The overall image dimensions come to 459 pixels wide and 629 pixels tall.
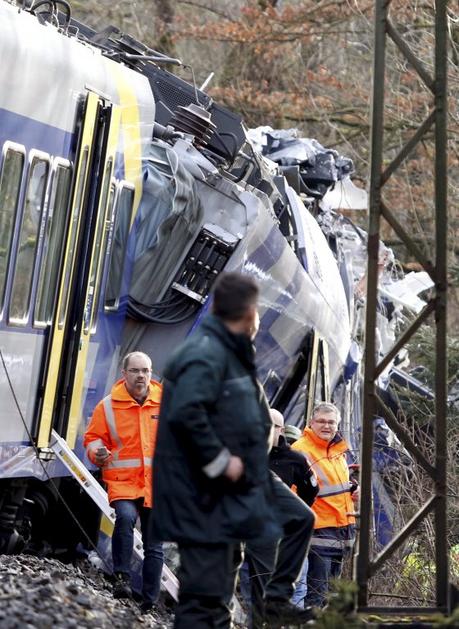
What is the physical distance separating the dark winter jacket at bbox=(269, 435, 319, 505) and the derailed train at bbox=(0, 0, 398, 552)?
1416mm

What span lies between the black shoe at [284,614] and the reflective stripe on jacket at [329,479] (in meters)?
4.01

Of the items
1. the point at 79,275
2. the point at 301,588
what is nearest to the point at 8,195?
the point at 79,275

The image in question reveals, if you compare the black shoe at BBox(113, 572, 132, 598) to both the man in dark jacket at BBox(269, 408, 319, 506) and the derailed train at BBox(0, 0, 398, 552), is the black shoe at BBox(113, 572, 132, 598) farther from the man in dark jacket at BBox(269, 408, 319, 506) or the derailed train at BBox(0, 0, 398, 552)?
the man in dark jacket at BBox(269, 408, 319, 506)

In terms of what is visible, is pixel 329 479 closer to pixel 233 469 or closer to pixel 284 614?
pixel 284 614

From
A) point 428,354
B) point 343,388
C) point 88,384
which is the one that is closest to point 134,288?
point 88,384

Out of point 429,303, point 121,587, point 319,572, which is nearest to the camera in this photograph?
point 429,303

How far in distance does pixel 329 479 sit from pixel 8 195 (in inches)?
142

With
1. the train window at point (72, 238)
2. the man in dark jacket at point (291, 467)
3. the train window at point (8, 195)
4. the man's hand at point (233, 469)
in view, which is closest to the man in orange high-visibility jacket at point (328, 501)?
the man in dark jacket at point (291, 467)

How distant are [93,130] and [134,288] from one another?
5.19 ft

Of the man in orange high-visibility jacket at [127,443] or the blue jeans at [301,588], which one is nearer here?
the man in orange high-visibility jacket at [127,443]

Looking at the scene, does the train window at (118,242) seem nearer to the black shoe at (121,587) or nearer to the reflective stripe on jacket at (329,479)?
the reflective stripe on jacket at (329,479)

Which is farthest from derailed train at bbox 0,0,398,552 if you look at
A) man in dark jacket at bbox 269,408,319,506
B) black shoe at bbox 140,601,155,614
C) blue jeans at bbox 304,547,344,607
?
blue jeans at bbox 304,547,344,607

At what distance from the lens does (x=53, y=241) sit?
10.3 meters

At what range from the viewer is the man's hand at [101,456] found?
10164mm
